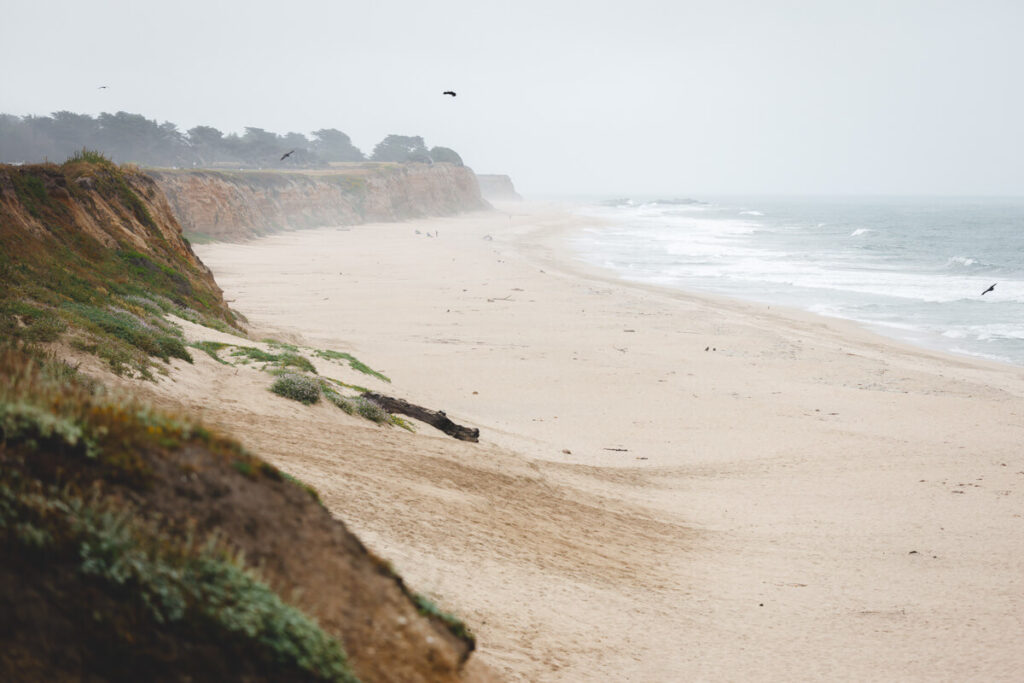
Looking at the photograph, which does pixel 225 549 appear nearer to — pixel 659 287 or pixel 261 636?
pixel 261 636

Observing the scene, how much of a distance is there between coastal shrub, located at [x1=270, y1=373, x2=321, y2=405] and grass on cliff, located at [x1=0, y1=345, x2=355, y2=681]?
784 cm

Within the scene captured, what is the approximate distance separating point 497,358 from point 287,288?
1432 centimetres

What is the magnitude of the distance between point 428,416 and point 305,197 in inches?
2549

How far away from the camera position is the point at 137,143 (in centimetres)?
8762

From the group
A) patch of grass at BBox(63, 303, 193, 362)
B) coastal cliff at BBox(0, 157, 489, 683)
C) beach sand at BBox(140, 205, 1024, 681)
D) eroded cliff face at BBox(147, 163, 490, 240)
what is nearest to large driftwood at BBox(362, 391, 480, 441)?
beach sand at BBox(140, 205, 1024, 681)

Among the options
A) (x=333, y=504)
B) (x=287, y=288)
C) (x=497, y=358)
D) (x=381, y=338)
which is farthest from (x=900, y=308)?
(x=333, y=504)

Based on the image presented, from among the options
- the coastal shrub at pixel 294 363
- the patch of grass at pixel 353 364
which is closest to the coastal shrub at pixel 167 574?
the coastal shrub at pixel 294 363

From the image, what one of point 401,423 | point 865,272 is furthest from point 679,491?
point 865,272

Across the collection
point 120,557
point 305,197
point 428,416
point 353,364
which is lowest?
point 428,416

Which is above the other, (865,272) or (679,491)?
(865,272)

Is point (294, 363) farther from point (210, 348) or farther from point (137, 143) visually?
point (137, 143)

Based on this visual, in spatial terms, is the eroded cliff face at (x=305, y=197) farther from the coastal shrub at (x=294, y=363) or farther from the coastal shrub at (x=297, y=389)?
the coastal shrub at (x=297, y=389)

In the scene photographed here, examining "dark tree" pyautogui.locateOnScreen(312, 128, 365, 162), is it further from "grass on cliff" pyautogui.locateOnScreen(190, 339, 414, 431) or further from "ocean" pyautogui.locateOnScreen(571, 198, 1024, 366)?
"grass on cliff" pyautogui.locateOnScreen(190, 339, 414, 431)

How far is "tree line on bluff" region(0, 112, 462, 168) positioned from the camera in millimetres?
76125
